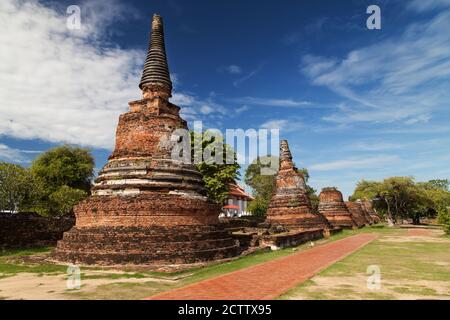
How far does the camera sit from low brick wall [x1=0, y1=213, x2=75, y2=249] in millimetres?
17188

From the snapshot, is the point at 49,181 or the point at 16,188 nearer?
the point at 16,188

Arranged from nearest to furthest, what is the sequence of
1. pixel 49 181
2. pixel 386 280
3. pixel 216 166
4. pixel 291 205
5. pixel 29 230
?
pixel 386 280 < pixel 29 230 < pixel 291 205 < pixel 216 166 < pixel 49 181

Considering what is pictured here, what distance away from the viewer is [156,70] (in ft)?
52.0

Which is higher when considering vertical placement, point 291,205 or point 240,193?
point 240,193

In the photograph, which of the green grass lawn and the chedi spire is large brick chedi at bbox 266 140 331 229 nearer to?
the green grass lawn

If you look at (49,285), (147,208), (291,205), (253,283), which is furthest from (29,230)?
(291,205)

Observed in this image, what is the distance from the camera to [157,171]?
43.0 ft

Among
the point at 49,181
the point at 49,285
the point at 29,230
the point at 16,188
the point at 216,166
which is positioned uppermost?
the point at 216,166

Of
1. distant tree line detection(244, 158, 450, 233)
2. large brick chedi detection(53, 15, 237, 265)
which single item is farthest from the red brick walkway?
distant tree line detection(244, 158, 450, 233)

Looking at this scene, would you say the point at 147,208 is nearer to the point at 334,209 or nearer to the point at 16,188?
the point at 16,188

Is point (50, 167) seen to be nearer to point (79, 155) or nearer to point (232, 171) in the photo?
point (79, 155)

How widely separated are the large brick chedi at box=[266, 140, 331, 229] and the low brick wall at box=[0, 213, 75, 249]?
1453 centimetres

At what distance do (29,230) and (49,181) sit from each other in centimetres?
2234
